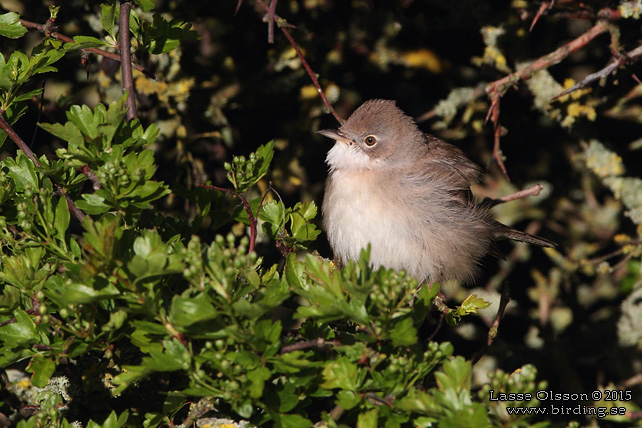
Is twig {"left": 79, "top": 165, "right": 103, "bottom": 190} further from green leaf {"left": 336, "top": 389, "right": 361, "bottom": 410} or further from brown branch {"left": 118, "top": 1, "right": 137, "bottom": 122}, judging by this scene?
green leaf {"left": 336, "top": 389, "right": 361, "bottom": 410}

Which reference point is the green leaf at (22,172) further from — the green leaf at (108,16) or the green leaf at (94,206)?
the green leaf at (108,16)

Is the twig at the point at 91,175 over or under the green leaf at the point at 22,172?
over

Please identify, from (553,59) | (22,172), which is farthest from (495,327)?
(22,172)

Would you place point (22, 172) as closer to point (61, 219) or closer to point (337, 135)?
point (61, 219)

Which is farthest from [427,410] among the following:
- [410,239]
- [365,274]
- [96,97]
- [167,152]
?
[96,97]

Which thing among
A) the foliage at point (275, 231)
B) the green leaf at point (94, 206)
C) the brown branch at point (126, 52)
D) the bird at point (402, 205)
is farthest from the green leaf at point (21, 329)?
the bird at point (402, 205)

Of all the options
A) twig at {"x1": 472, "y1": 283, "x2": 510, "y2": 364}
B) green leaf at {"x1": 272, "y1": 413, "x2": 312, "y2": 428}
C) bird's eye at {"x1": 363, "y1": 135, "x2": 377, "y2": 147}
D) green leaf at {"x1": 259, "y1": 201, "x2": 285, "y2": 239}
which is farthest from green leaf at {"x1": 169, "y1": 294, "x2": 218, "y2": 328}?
bird's eye at {"x1": 363, "y1": 135, "x2": 377, "y2": 147}
